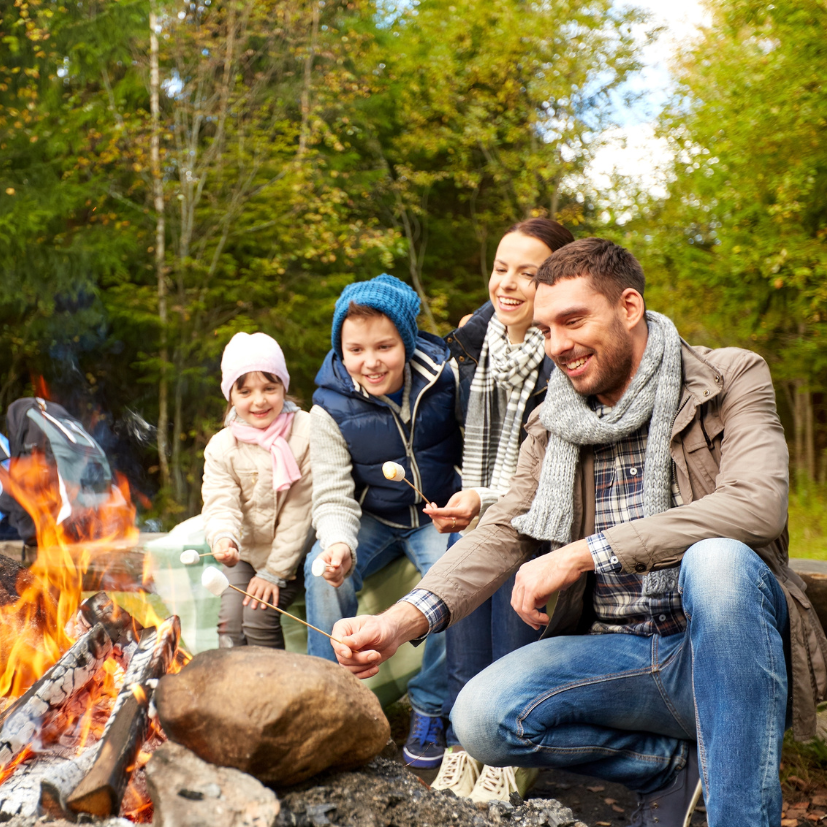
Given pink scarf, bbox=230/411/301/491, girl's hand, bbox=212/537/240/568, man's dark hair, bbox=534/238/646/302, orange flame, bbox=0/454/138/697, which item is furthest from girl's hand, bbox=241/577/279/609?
man's dark hair, bbox=534/238/646/302

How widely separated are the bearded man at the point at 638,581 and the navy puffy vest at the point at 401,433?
2.58ft

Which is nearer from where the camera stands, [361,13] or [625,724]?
[625,724]

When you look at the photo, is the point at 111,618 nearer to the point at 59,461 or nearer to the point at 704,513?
the point at 704,513

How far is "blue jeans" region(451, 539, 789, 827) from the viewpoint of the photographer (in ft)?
5.97

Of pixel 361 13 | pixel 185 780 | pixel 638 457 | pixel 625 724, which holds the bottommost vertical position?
pixel 625 724

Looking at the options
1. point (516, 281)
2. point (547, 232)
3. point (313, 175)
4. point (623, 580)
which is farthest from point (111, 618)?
point (313, 175)

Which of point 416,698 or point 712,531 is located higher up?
point 712,531

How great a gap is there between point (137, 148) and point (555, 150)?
6.27 m

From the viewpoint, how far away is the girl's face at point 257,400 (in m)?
3.53

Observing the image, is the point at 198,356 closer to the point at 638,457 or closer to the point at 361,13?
the point at 361,13

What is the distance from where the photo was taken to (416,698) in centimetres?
314

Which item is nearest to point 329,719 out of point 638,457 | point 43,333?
point 638,457

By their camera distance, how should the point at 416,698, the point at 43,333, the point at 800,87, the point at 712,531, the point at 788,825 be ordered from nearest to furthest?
the point at 712,531 < the point at 788,825 < the point at 416,698 < the point at 800,87 < the point at 43,333

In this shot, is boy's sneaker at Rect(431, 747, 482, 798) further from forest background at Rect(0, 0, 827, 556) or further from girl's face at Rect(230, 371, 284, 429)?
forest background at Rect(0, 0, 827, 556)
